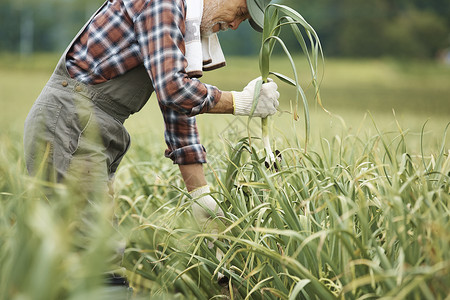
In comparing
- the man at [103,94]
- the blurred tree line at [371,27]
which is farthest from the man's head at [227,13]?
the blurred tree line at [371,27]

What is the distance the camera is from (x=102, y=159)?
192 centimetres

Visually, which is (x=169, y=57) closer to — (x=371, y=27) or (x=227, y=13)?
(x=227, y=13)

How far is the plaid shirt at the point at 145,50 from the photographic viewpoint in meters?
1.75

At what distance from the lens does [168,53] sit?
5.72 feet

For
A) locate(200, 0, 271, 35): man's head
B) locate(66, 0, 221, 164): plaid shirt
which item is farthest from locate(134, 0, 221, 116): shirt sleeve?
locate(200, 0, 271, 35): man's head

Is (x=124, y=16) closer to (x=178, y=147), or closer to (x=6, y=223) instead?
(x=178, y=147)

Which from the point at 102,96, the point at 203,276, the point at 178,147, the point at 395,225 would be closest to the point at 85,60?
the point at 102,96

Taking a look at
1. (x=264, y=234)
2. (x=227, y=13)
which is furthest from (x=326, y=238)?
(x=227, y=13)

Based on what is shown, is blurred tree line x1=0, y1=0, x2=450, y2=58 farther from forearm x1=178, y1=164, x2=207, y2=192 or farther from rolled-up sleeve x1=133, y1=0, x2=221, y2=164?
rolled-up sleeve x1=133, y1=0, x2=221, y2=164

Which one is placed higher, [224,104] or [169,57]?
[169,57]

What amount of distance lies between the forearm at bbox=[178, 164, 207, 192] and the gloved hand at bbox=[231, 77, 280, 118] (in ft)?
1.19

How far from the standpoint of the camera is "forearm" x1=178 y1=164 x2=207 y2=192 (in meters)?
2.17

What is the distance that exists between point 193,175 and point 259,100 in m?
0.44

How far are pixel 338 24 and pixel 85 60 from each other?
874 inches
